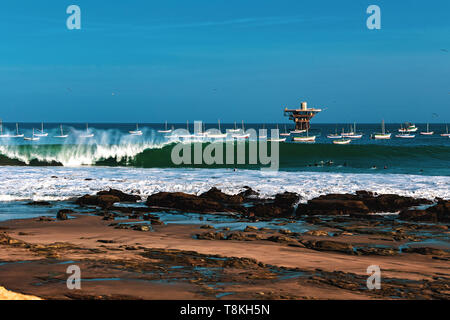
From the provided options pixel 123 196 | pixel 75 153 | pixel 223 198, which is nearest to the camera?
pixel 223 198

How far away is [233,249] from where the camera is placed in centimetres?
944

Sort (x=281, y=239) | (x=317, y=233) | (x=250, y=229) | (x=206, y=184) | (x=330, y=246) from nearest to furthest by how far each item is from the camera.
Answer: (x=330, y=246) < (x=281, y=239) < (x=317, y=233) < (x=250, y=229) < (x=206, y=184)

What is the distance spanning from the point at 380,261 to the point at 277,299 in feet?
10.3

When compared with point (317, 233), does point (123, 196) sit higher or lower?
higher

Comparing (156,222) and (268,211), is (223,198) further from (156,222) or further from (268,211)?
(156,222)

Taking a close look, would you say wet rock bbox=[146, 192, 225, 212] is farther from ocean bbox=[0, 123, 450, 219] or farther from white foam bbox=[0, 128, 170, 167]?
white foam bbox=[0, 128, 170, 167]

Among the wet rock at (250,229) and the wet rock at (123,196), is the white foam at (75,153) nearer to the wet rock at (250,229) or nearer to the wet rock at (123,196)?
the wet rock at (123,196)

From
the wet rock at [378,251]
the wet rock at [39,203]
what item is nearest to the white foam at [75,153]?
the wet rock at [39,203]

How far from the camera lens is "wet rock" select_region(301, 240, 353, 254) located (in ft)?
31.1

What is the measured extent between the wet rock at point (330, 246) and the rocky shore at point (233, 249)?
20mm

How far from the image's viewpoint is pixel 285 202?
1559cm

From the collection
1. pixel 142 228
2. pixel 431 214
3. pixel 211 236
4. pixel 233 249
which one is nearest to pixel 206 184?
pixel 142 228

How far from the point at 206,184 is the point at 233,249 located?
10.9m
